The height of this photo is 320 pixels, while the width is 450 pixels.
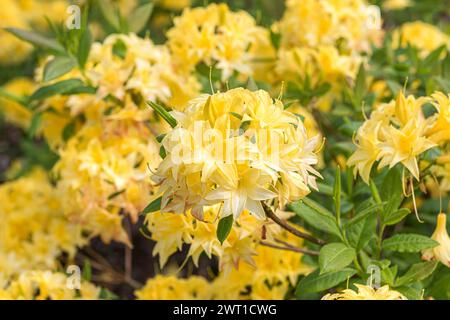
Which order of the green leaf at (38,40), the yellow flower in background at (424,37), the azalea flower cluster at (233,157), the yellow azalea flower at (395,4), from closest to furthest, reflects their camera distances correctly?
the azalea flower cluster at (233,157)
the green leaf at (38,40)
the yellow flower in background at (424,37)
the yellow azalea flower at (395,4)

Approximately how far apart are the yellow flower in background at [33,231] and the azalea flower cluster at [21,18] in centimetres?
165

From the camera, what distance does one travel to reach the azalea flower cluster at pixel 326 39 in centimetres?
232

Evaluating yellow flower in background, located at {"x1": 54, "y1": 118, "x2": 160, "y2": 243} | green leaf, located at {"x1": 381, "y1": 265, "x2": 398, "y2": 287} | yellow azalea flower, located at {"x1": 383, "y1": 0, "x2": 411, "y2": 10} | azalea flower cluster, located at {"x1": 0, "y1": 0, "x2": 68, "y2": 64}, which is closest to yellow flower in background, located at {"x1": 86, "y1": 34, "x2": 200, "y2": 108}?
yellow flower in background, located at {"x1": 54, "y1": 118, "x2": 160, "y2": 243}

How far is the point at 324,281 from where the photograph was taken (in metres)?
1.58

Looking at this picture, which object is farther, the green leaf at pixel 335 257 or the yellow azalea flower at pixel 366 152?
the yellow azalea flower at pixel 366 152

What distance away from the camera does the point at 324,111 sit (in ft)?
9.04

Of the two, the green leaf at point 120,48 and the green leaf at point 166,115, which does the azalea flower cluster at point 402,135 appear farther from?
the green leaf at point 120,48

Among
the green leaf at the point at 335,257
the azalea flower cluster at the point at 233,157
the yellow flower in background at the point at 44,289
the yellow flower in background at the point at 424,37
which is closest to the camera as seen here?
the azalea flower cluster at the point at 233,157

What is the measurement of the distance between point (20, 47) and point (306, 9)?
90.9 inches

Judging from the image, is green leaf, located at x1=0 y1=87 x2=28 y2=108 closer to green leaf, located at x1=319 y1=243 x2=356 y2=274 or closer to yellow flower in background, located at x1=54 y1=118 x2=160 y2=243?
yellow flower in background, located at x1=54 y1=118 x2=160 y2=243

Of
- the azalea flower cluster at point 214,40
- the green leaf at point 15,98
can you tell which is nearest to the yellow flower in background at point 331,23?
the azalea flower cluster at point 214,40

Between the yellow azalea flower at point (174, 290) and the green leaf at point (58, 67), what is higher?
the green leaf at point (58, 67)

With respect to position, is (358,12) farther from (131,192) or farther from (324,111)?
(131,192)

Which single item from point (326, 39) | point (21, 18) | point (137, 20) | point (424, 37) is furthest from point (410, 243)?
point (21, 18)
